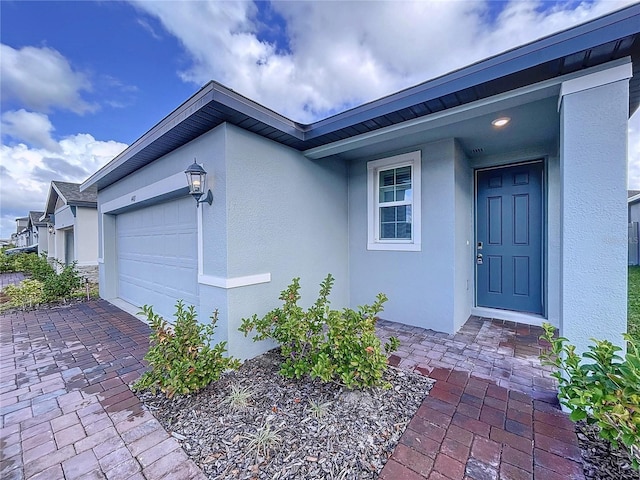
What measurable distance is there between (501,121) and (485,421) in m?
3.18

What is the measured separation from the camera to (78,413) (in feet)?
7.56

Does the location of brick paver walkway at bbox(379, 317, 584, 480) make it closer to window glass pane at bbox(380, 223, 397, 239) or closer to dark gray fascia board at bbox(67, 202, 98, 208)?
window glass pane at bbox(380, 223, 397, 239)

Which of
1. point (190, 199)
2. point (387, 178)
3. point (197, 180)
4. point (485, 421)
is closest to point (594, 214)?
point (485, 421)

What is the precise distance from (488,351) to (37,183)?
26.7 m

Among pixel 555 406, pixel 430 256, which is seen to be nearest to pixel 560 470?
pixel 555 406

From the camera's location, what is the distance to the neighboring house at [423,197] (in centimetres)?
210

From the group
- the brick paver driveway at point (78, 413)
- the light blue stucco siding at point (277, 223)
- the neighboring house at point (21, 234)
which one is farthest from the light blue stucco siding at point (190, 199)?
the neighboring house at point (21, 234)

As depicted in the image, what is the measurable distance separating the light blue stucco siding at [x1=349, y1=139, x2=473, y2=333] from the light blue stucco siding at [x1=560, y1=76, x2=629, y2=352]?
1.60 metres

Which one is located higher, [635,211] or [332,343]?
[635,211]

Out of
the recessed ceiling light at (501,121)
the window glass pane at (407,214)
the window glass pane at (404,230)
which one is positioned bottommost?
the window glass pane at (404,230)

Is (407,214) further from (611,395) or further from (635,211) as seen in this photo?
(635,211)

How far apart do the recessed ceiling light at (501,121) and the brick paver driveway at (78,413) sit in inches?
171

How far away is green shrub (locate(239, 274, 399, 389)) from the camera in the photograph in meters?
2.38

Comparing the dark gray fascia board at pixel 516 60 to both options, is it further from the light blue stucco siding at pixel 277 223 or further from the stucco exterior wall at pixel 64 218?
the stucco exterior wall at pixel 64 218
